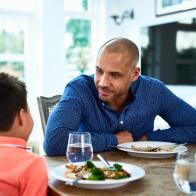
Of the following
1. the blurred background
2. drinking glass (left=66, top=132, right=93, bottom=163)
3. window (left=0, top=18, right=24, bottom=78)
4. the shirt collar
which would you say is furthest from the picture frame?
the shirt collar

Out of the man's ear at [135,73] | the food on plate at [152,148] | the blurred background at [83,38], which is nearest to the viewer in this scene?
the food on plate at [152,148]

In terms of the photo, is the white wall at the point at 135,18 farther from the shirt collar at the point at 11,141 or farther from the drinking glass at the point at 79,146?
the shirt collar at the point at 11,141

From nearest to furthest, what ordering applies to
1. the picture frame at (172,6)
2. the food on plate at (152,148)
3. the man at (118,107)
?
the food on plate at (152,148)
the man at (118,107)
the picture frame at (172,6)

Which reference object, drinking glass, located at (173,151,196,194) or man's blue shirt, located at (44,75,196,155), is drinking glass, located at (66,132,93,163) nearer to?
man's blue shirt, located at (44,75,196,155)

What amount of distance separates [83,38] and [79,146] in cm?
400

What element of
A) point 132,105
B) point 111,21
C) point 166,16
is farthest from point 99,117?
point 111,21

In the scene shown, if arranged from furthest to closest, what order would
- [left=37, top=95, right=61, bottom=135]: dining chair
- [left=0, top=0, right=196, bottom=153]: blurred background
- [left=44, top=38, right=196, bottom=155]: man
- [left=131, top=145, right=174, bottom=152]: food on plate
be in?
1. [left=0, top=0, right=196, bottom=153]: blurred background
2. [left=37, top=95, right=61, bottom=135]: dining chair
3. [left=44, top=38, right=196, bottom=155]: man
4. [left=131, top=145, right=174, bottom=152]: food on plate

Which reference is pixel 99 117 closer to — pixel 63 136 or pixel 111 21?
pixel 63 136

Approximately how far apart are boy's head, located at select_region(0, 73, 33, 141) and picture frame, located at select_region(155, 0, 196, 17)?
9.74 ft

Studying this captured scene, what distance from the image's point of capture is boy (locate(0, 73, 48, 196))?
1126 millimetres

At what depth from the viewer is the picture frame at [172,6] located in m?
3.96

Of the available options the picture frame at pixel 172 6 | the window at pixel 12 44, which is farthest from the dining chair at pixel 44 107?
the window at pixel 12 44

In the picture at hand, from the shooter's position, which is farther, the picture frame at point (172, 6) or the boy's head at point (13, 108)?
the picture frame at point (172, 6)

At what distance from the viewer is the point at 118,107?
2.00 metres
